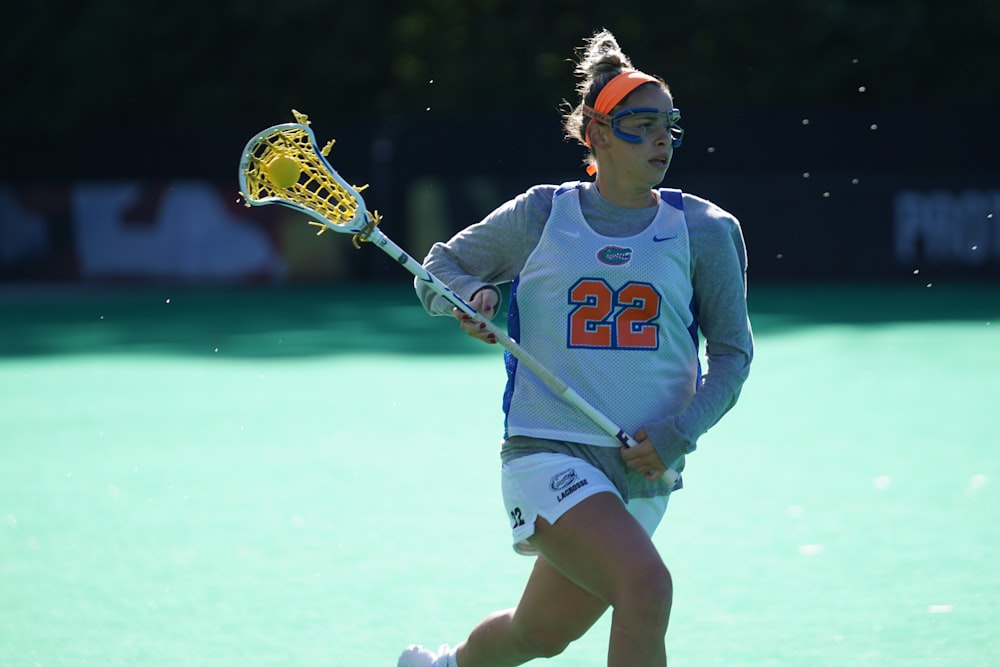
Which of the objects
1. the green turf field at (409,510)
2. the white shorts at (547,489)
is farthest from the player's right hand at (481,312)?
the green turf field at (409,510)

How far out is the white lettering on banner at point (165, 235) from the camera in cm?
2181

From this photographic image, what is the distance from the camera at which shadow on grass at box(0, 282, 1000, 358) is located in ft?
47.4

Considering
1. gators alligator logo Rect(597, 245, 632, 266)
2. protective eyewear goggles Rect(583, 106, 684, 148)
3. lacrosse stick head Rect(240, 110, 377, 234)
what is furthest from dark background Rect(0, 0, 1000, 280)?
gators alligator logo Rect(597, 245, 632, 266)

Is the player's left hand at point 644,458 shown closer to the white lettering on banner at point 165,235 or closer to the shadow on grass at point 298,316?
the shadow on grass at point 298,316

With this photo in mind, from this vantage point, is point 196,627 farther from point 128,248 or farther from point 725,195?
point 128,248

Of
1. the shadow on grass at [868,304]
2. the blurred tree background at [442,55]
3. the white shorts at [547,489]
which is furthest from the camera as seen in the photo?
the blurred tree background at [442,55]

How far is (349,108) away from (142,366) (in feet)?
45.4

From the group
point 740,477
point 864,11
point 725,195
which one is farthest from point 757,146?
point 740,477

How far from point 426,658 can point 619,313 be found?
4.16 feet

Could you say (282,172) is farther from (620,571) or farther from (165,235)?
(165,235)

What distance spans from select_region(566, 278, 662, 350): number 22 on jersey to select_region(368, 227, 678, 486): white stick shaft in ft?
0.54

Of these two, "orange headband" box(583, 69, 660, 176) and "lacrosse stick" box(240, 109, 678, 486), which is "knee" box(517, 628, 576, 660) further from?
"orange headband" box(583, 69, 660, 176)

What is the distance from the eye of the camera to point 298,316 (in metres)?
17.1

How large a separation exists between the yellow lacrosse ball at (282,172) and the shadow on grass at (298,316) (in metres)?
9.42
